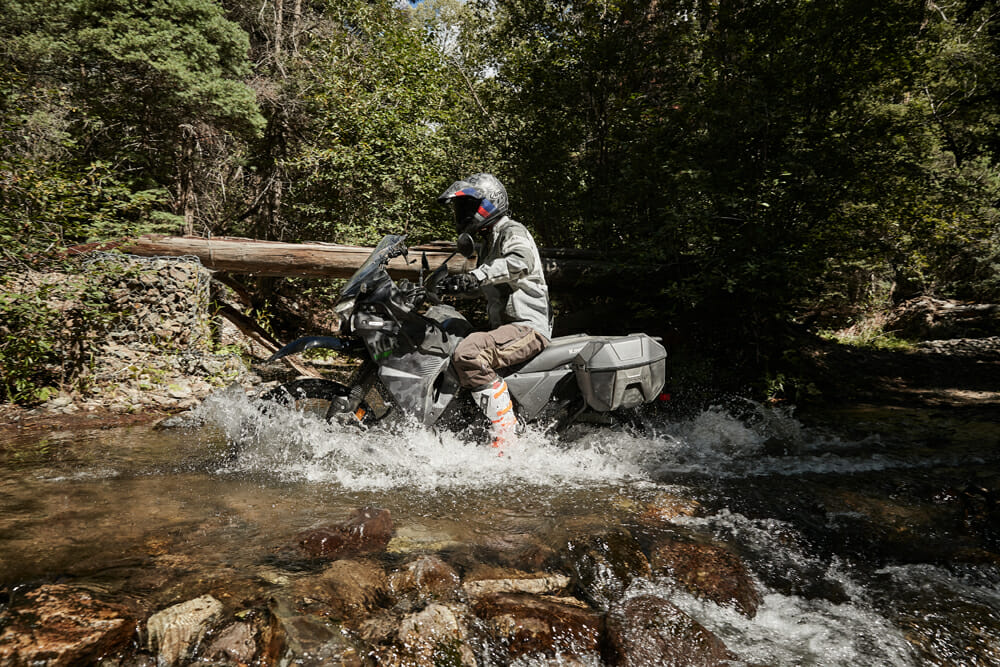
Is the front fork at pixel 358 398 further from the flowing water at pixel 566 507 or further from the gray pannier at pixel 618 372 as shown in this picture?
the gray pannier at pixel 618 372

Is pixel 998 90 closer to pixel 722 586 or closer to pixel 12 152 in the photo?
pixel 722 586

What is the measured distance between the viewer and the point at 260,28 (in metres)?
13.4

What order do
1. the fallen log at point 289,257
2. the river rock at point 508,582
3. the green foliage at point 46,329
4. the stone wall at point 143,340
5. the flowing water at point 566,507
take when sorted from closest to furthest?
the flowing water at point 566,507 → the river rock at point 508,582 → the green foliage at point 46,329 → the stone wall at point 143,340 → the fallen log at point 289,257

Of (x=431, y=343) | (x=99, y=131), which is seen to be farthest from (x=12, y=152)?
(x=431, y=343)

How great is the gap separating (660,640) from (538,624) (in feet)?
1.67

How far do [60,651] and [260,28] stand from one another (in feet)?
48.5

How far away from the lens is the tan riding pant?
407 centimetres

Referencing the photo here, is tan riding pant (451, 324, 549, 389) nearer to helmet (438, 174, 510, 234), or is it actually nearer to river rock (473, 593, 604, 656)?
helmet (438, 174, 510, 234)

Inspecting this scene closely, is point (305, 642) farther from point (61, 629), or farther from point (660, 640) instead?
point (660, 640)

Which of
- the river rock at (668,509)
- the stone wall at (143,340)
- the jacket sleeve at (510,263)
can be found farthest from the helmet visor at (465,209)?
the stone wall at (143,340)

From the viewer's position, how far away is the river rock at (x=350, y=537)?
2820mm

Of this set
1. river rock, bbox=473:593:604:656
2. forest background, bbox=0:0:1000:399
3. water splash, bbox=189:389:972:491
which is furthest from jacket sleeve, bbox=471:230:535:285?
forest background, bbox=0:0:1000:399

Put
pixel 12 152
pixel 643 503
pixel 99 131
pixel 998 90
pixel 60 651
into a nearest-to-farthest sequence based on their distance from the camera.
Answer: pixel 60 651
pixel 643 503
pixel 998 90
pixel 12 152
pixel 99 131

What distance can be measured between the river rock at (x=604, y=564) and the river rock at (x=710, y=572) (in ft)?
0.40
